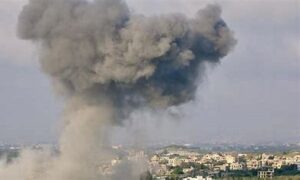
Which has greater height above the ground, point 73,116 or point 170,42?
point 170,42

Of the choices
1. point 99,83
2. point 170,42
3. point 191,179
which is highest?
point 170,42

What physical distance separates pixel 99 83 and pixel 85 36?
210 centimetres

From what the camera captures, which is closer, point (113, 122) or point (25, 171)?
point (113, 122)

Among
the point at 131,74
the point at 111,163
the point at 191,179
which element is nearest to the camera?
the point at 131,74

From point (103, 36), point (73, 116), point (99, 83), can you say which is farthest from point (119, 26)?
point (73, 116)

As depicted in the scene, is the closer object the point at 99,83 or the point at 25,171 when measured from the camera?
the point at 99,83

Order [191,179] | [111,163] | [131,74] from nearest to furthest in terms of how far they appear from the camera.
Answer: [131,74], [111,163], [191,179]

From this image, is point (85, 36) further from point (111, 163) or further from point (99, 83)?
point (111, 163)

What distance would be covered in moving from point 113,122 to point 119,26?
13.6 feet

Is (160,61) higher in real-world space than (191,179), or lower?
higher

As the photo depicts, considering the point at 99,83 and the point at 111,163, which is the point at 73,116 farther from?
the point at 111,163

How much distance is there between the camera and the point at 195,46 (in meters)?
28.0

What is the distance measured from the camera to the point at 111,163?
30.4 meters

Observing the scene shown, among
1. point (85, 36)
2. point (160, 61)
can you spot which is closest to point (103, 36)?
point (85, 36)
